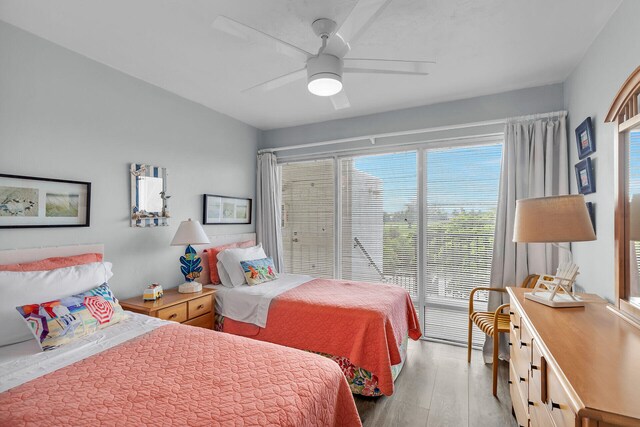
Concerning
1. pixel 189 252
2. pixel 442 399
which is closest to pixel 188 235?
pixel 189 252

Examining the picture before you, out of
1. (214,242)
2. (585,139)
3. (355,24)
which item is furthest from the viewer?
(214,242)

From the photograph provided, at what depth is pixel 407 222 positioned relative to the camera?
3689mm

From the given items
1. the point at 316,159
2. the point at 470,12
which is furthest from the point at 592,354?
the point at 316,159

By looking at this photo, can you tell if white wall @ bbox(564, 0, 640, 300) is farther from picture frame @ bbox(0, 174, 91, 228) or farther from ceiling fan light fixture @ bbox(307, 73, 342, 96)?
picture frame @ bbox(0, 174, 91, 228)

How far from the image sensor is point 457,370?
2.83 m

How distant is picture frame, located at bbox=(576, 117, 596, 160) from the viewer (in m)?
2.19

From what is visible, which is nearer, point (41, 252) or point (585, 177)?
point (41, 252)

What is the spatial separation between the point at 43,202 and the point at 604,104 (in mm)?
3826

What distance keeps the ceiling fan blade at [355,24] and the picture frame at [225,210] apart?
2353 millimetres

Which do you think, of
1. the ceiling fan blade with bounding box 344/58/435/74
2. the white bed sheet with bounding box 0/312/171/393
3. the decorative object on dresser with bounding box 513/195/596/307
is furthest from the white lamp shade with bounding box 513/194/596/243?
the white bed sheet with bounding box 0/312/171/393

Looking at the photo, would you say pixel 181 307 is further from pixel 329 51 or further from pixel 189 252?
pixel 329 51

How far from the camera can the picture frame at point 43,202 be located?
6.67 ft

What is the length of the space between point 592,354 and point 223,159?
144 inches

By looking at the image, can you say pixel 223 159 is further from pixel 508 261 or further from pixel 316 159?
pixel 508 261
